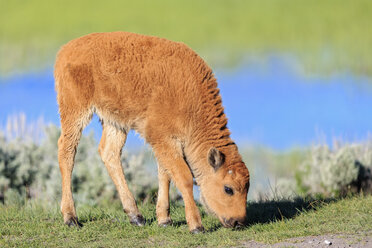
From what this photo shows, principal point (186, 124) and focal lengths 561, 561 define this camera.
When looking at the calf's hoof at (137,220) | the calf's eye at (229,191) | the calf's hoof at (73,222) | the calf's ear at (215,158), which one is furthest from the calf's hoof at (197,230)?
the calf's hoof at (73,222)

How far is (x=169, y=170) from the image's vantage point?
8344 millimetres

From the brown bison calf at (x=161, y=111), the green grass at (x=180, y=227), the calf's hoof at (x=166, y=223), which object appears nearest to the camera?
the green grass at (x=180, y=227)

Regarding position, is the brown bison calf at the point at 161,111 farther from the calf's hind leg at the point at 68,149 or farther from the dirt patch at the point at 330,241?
the dirt patch at the point at 330,241

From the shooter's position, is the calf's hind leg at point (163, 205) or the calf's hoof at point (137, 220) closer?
the calf's hind leg at point (163, 205)

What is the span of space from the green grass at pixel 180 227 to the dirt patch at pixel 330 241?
0.54 feet

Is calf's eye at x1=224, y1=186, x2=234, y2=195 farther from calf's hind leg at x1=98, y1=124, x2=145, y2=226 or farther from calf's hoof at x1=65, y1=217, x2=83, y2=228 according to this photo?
calf's hoof at x1=65, y1=217, x2=83, y2=228

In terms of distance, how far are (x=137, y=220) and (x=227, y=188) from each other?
1.68m

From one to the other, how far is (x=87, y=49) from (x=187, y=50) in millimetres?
1589

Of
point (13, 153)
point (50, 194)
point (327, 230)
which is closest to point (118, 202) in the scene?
point (50, 194)

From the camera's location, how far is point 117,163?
9.41 metres

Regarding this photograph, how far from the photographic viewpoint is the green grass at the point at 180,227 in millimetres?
7582

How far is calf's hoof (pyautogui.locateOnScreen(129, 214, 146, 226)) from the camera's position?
8844mm

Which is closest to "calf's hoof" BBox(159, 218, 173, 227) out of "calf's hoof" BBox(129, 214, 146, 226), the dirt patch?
"calf's hoof" BBox(129, 214, 146, 226)

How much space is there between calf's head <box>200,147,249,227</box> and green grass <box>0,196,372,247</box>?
237 millimetres
